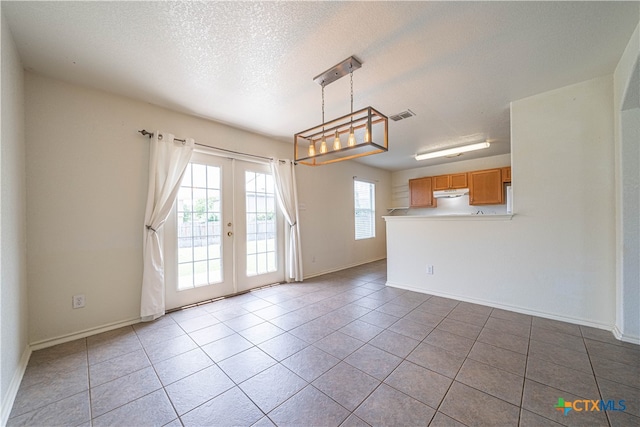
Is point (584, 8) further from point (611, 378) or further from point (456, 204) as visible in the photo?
point (456, 204)

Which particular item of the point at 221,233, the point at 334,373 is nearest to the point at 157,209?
the point at 221,233

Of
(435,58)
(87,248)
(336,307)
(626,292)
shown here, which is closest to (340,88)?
(435,58)

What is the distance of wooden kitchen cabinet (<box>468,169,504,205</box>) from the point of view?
5.05 m

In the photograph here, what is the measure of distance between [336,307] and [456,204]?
4.44 m

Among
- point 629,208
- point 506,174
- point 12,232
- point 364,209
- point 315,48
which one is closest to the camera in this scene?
point 12,232

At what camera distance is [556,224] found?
2641mm

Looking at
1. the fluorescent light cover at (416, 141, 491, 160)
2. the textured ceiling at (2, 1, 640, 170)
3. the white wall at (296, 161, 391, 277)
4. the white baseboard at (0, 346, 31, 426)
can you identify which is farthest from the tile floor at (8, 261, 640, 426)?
the fluorescent light cover at (416, 141, 491, 160)

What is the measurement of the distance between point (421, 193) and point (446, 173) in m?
0.76

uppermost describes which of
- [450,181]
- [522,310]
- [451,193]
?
[450,181]

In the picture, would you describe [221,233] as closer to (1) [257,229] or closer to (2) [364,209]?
(1) [257,229]

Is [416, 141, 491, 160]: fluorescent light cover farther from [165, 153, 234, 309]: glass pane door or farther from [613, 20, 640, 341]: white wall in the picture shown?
[165, 153, 234, 309]: glass pane door

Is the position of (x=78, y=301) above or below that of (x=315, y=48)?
below

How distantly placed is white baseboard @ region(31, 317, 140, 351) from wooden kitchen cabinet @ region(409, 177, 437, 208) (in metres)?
6.02

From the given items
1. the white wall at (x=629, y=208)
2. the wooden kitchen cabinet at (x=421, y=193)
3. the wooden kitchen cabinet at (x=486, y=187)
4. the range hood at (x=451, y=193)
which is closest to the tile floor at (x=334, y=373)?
the white wall at (x=629, y=208)
